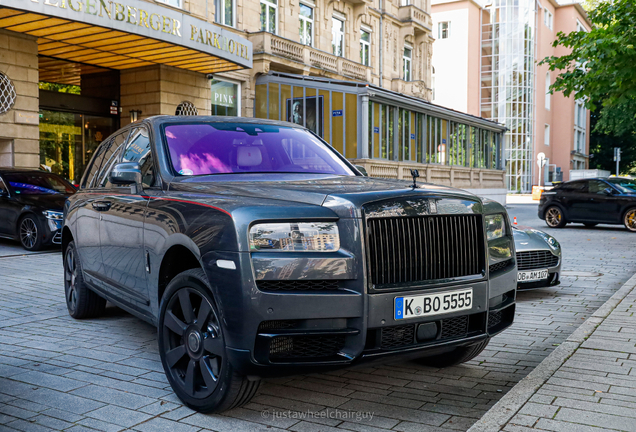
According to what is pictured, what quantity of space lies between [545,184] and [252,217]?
205 ft

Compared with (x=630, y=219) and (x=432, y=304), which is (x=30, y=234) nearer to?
(x=432, y=304)

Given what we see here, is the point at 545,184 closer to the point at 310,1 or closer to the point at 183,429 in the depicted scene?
the point at 310,1

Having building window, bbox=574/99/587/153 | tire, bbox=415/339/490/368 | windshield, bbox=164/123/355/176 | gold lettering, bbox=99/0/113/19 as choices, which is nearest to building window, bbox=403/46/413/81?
gold lettering, bbox=99/0/113/19

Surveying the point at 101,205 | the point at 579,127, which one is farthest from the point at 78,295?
the point at 579,127

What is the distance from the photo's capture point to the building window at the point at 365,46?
3142 centimetres

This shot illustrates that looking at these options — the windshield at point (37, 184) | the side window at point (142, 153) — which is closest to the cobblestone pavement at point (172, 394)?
the side window at point (142, 153)

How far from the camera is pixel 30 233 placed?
1248 centimetres

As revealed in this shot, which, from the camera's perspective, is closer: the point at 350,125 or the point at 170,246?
the point at 170,246

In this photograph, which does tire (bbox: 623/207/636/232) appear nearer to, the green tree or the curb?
the green tree

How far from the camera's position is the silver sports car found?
768 centimetres

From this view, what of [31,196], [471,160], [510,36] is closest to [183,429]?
[31,196]

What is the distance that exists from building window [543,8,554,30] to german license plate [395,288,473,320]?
65.5 metres

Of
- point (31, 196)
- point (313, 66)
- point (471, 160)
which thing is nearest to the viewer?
point (31, 196)

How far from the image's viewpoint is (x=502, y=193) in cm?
3581
